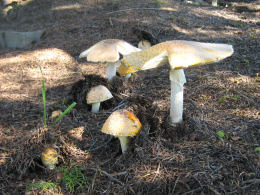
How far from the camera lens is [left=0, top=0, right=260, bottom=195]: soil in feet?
8.00

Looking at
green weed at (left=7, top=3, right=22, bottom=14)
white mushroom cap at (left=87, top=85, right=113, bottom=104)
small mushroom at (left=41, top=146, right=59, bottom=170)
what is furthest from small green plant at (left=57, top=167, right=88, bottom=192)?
green weed at (left=7, top=3, right=22, bottom=14)

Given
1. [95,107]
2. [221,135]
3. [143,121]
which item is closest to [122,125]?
[143,121]

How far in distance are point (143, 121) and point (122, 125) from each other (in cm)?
47

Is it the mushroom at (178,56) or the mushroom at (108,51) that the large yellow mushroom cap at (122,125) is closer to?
the mushroom at (178,56)

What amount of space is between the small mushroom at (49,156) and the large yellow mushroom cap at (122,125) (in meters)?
0.71

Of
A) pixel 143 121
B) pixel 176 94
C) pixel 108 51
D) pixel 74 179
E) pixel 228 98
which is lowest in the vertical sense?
pixel 74 179

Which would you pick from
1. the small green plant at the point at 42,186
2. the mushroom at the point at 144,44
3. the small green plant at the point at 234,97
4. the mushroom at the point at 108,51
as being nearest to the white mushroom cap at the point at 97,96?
the mushroom at the point at 108,51

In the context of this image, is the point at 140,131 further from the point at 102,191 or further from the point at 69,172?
the point at 69,172

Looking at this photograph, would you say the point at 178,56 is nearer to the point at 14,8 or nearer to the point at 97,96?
the point at 97,96

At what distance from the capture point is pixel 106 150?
315cm

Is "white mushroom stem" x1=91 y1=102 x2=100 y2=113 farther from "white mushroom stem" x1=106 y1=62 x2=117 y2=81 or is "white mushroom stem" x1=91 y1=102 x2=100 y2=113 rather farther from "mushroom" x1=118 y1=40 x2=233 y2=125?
"mushroom" x1=118 y1=40 x2=233 y2=125

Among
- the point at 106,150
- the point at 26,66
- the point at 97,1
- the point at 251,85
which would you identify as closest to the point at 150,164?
the point at 106,150

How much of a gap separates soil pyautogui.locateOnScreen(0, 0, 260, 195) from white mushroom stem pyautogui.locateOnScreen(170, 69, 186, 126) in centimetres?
11

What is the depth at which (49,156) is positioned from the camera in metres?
2.80
